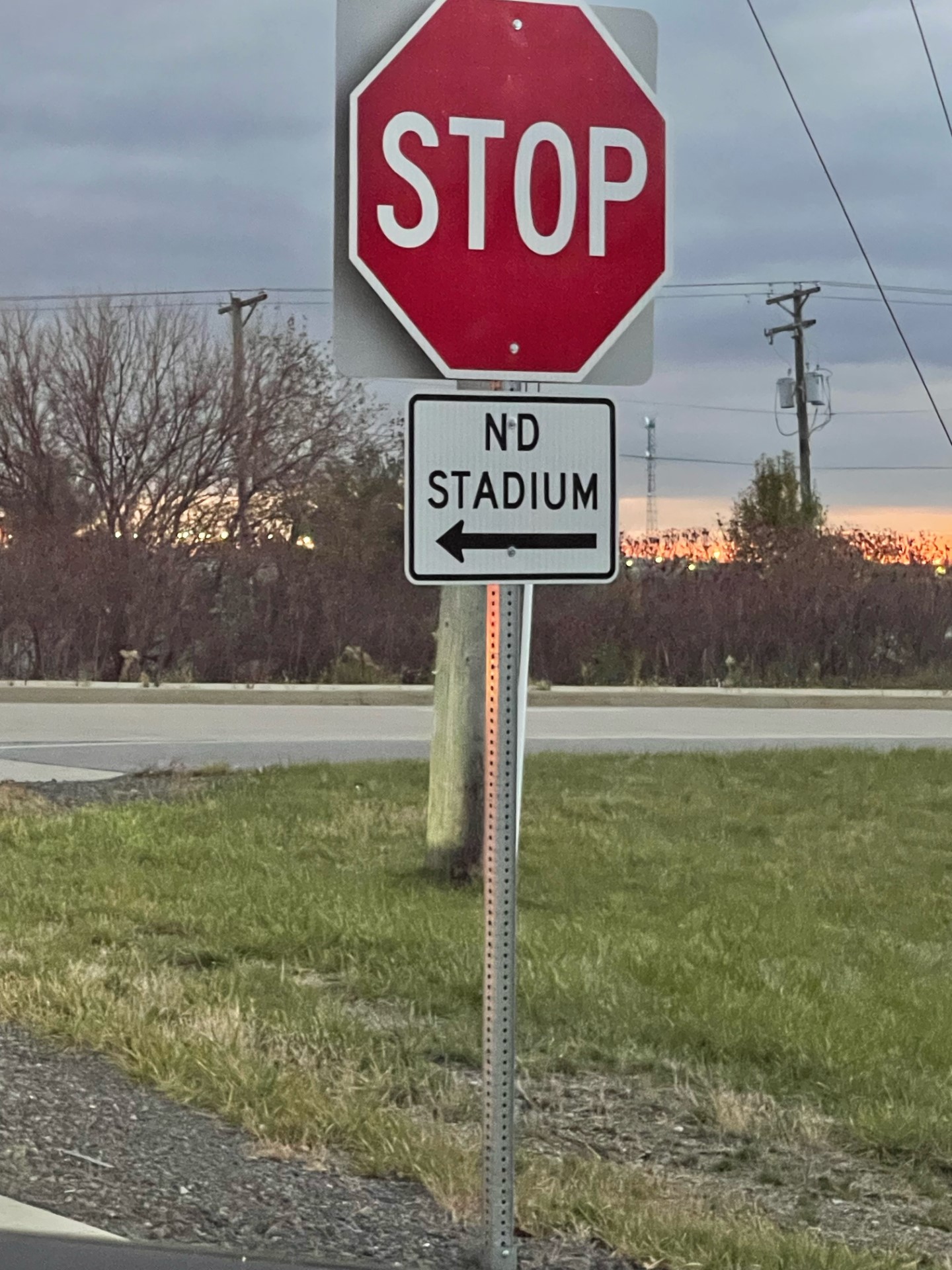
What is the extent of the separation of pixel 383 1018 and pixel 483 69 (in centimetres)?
347

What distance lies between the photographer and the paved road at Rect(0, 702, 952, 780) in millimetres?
15094

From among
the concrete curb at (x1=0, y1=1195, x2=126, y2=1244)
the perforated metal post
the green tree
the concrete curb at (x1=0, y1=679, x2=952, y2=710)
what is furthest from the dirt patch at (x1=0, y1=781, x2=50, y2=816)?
the green tree

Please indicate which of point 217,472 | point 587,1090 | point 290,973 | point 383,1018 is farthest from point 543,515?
point 217,472

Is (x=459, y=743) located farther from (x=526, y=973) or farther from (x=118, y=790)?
(x=118, y=790)

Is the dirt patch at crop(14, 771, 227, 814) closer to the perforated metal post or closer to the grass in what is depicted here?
A: the grass

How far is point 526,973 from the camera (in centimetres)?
680

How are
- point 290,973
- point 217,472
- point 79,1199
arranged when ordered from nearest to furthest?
point 79,1199 → point 290,973 → point 217,472

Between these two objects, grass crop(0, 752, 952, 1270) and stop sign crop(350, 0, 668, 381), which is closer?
stop sign crop(350, 0, 668, 381)

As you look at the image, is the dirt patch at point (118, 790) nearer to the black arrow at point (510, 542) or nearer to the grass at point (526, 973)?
the grass at point (526, 973)

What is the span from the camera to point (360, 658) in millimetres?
23656

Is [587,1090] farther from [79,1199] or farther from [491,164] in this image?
[491,164]

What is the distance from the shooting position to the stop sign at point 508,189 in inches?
152

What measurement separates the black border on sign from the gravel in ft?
5.05

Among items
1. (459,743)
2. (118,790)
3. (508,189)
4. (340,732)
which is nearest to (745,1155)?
(508,189)
